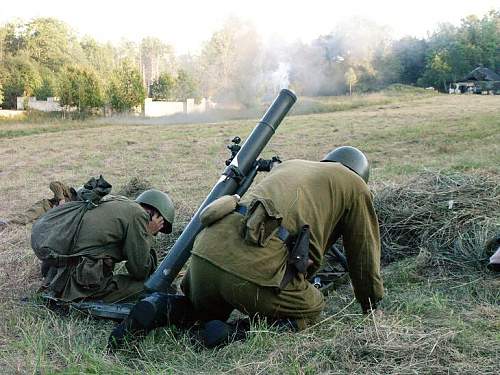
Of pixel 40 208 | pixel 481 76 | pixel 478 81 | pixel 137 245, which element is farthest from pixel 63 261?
pixel 481 76

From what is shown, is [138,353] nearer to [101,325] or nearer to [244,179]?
[101,325]

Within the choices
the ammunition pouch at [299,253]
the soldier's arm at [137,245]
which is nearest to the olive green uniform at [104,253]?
the soldier's arm at [137,245]

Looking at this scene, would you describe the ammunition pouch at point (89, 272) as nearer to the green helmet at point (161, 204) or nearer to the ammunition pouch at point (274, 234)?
the green helmet at point (161, 204)

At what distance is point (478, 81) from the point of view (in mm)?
46812

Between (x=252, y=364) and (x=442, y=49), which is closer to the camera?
(x=252, y=364)

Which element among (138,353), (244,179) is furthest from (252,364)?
(244,179)

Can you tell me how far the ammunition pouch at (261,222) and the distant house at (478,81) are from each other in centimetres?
4446

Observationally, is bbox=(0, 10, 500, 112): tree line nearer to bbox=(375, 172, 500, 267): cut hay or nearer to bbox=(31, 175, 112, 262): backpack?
bbox=(375, 172, 500, 267): cut hay

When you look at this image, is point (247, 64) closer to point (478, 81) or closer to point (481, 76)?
point (478, 81)

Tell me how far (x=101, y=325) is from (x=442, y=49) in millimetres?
51469

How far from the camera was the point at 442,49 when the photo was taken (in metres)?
51.5

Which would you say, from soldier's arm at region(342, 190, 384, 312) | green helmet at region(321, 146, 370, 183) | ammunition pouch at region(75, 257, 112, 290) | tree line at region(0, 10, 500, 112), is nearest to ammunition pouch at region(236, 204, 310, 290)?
soldier's arm at region(342, 190, 384, 312)

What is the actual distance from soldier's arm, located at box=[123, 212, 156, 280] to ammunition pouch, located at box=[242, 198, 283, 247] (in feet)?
4.51

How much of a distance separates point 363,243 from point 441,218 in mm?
2413
